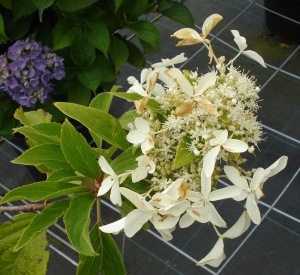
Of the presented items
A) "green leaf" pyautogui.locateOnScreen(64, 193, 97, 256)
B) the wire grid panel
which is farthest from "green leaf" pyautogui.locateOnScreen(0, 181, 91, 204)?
the wire grid panel

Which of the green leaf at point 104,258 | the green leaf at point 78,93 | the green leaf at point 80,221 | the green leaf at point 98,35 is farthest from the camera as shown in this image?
the green leaf at point 78,93

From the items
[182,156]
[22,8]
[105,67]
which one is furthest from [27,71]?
[182,156]

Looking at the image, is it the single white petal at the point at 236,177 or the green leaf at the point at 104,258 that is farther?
the green leaf at the point at 104,258

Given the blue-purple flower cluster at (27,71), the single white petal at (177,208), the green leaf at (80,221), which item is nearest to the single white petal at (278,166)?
the single white petal at (177,208)

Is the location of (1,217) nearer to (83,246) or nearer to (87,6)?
(87,6)

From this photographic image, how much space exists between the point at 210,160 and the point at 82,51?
3.09 feet

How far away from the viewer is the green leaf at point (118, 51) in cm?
148

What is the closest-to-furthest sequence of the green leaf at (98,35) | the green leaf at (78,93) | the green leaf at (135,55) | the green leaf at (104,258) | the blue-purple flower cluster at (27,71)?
the green leaf at (104,258) → the blue-purple flower cluster at (27,71) → the green leaf at (98,35) → the green leaf at (78,93) → the green leaf at (135,55)

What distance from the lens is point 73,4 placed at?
4.25 ft

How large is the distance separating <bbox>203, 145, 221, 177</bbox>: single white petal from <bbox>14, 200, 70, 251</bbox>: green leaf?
9.9 inches

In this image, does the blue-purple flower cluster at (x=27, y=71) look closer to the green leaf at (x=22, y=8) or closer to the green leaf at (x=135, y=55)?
the green leaf at (x=22, y=8)

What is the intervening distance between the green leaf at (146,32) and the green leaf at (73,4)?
7.7 inches

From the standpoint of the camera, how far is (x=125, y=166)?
2.21 feet

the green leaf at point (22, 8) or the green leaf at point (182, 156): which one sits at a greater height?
the green leaf at point (182, 156)
